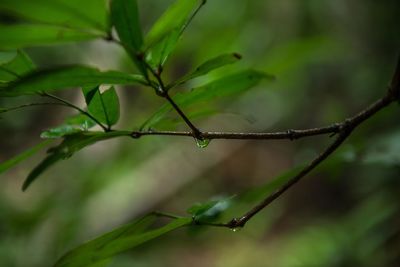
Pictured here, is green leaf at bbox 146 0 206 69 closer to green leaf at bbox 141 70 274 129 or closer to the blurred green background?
green leaf at bbox 141 70 274 129

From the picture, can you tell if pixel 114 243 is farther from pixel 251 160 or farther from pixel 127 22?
pixel 251 160

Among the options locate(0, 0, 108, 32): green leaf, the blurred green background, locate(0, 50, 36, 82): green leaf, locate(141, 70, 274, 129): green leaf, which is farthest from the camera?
the blurred green background

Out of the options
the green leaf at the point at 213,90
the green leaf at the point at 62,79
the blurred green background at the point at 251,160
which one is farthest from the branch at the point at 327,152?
the blurred green background at the point at 251,160

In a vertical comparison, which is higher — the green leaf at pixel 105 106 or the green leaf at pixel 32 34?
the green leaf at pixel 32 34

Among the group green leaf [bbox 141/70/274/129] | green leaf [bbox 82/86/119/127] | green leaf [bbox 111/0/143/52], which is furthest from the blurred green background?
green leaf [bbox 111/0/143/52]

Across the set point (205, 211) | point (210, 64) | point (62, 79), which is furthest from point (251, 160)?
point (62, 79)

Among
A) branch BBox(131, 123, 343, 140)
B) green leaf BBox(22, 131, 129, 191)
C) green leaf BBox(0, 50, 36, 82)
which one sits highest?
green leaf BBox(0, 50, 36, 82)

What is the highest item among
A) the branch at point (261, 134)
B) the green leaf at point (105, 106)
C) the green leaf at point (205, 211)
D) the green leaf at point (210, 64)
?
the green leaf at point (210, 64)

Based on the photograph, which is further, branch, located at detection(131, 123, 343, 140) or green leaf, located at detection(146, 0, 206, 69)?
branch, located at detection(131, 123, 343, 140)

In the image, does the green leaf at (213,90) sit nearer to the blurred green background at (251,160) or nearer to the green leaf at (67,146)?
the green leaf at (67,146)
